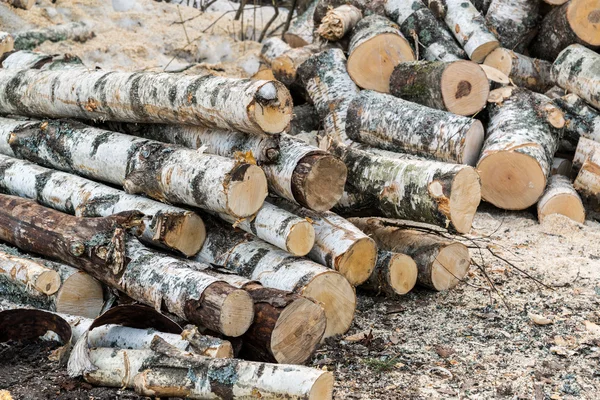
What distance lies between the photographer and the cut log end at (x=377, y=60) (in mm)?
7023

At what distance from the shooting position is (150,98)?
5.11 meters

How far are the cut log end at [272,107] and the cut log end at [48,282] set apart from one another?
57.3 inches

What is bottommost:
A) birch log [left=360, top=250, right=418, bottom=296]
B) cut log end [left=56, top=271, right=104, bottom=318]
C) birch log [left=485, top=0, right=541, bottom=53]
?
cut log end [left=56, top=271, right=104, bottom=318]

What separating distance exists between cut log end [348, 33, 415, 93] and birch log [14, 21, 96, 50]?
358cm

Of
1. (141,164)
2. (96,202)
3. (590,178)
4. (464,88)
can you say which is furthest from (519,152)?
(96,202)

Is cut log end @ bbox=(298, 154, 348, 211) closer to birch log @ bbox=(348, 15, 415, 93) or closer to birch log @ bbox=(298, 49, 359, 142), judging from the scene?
birch log @ bbox=(298, 49, 359, 142)

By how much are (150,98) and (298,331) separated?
192cm

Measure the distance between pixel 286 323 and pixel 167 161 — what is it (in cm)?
141

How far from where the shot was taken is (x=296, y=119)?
751 cm

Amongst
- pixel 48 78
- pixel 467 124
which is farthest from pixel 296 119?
pixel 48 78

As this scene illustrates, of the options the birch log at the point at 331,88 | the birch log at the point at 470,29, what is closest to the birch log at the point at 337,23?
the birch log at the point at 331,88

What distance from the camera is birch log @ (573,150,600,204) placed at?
630cm

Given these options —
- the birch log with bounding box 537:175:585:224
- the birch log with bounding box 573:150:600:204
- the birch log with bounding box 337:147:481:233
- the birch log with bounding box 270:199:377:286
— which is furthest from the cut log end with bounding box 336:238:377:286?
the birch log with bounding box 573:150:600:204

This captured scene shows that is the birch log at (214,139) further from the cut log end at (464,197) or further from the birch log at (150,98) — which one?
the cut log end at (464,197)
